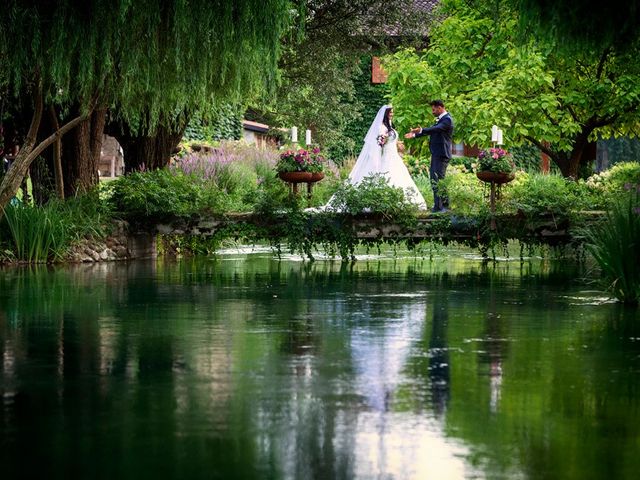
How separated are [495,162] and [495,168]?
12 centimetres

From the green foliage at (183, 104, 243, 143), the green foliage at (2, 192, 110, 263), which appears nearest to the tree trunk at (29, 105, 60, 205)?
the green foliage at (2, 192, 110, 263)

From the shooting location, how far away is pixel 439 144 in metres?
24.8

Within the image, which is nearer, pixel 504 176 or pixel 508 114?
pixel 504 176

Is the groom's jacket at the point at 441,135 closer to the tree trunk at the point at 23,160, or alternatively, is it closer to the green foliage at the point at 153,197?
the green foliage at the point at 153,197

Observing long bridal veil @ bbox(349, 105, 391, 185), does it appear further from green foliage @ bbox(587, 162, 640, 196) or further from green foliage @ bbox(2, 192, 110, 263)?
green foliage @ bbox(2, 192, 110, 263)

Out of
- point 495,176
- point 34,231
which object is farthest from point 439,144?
point 34,231

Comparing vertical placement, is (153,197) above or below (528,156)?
below

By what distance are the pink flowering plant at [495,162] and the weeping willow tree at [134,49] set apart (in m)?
4.79

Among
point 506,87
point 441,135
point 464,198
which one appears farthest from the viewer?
point 506,87

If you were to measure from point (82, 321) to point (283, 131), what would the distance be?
119 feet

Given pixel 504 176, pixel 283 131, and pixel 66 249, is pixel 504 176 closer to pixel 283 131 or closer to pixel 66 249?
pixel 66 249

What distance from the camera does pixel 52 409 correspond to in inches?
300

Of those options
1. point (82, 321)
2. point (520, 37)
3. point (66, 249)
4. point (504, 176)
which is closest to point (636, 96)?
point (504, 176)

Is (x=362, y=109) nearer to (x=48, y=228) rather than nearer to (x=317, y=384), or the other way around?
(x=48, y=228)
